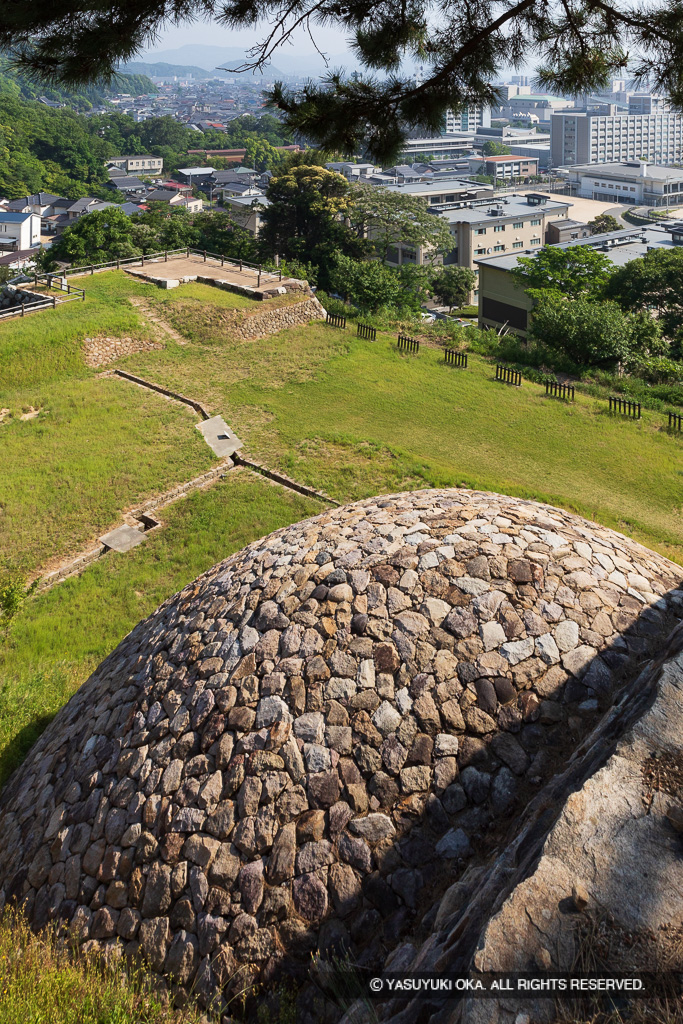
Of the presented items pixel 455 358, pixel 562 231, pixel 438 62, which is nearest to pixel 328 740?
pixel 438 62

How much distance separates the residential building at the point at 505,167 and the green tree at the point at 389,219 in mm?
95167

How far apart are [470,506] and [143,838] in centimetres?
431

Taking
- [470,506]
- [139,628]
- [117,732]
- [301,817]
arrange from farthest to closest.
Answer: [139,628], [470,506], [117,732], [301,817]

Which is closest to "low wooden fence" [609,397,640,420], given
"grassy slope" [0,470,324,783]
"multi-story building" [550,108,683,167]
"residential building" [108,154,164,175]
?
"grassy slope" [0,470,324,783]

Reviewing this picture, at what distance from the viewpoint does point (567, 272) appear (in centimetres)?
3378

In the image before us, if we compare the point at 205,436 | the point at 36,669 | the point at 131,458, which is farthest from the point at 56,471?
the point at 36,669

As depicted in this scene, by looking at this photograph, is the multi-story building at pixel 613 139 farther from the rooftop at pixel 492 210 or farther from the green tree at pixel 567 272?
the green tree at pixel 567 272

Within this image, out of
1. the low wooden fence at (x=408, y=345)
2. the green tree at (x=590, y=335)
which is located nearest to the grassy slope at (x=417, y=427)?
the low wooden fence at (x=408, y=345)

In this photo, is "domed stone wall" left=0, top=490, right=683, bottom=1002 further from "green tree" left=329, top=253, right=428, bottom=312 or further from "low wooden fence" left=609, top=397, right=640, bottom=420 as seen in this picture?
"green tree" left=329, top=253, right=428, bottom=312

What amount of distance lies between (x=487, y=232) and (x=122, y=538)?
58366 mm

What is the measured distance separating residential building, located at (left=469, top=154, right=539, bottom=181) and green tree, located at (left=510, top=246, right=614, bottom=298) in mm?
101850

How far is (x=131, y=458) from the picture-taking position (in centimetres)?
1800

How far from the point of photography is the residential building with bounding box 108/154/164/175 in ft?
401

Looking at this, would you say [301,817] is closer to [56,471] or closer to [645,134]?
[56,471]
